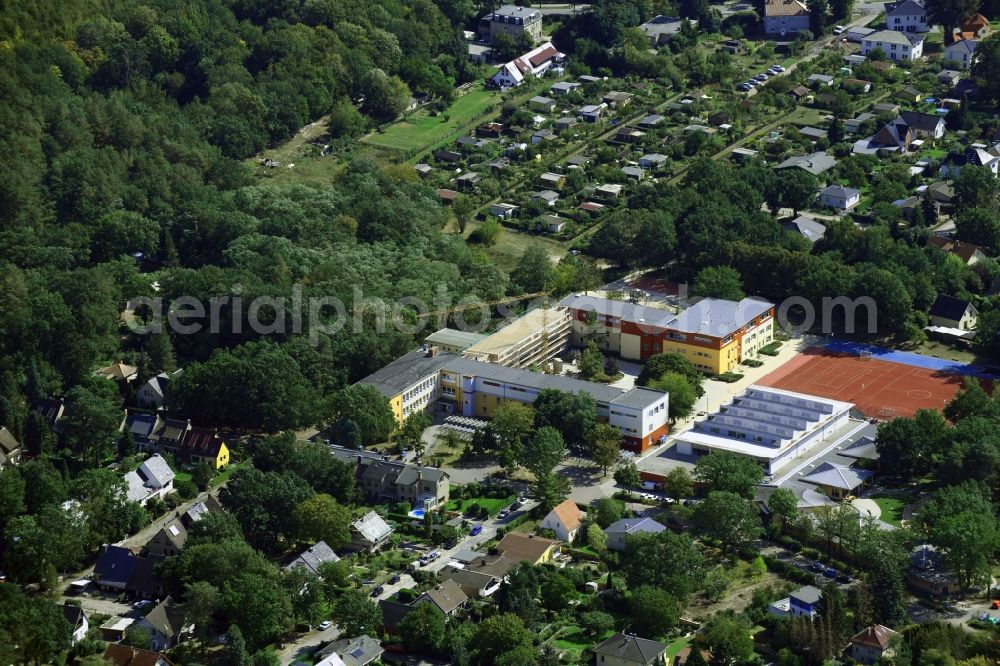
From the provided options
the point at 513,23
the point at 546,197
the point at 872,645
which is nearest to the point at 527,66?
the point at 513,23

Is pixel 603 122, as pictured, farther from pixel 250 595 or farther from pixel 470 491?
pixel 250 595

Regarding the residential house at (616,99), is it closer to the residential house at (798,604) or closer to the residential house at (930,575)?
the residential house at (930,575)

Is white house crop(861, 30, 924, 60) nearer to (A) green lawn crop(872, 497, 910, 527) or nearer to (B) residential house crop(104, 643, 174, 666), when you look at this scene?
(A) green lawn crop(872, 497, 910, 527)

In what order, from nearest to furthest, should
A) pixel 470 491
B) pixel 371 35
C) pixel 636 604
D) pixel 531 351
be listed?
pixel 636 604 < pixel 470 491 < pixel 531 351 < pixel 371 35

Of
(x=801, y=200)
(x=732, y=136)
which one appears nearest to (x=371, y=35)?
(x=732, y=136)

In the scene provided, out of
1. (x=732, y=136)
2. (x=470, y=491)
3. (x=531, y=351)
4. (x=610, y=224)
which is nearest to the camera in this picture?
(x=470, y=491)

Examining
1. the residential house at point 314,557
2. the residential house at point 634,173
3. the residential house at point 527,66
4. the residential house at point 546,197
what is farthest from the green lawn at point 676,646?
the residential house at point 527,66

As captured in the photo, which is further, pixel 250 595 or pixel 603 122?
pixel 603 122
